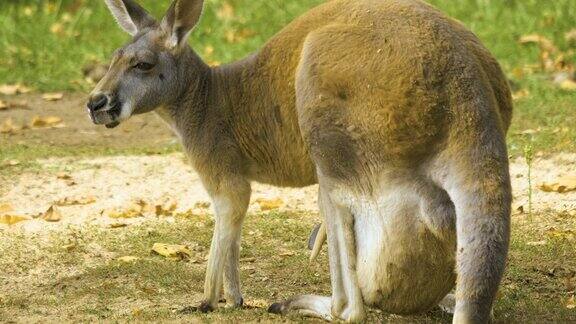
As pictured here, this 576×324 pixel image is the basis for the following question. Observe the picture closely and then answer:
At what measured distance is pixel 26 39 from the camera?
1282 cm

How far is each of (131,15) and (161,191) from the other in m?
2.46

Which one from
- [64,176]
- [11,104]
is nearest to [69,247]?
[64,176]

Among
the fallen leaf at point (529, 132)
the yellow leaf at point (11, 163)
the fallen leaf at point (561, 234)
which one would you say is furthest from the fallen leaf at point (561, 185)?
the yellow leaf at point (11, 163)

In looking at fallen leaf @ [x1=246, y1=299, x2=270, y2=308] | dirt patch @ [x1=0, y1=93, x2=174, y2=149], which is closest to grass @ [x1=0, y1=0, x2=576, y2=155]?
dirt patch @ [x1=0, y1=93, x2=174, y2=149]

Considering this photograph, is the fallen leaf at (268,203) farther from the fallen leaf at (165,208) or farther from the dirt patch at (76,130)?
the dirt patch at (76,130)

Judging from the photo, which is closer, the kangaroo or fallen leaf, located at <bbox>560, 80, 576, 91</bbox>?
the kangaroo

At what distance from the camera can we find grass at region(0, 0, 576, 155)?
11.5 meters

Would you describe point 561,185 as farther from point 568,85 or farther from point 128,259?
point 568,85

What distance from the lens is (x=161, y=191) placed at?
329 inches

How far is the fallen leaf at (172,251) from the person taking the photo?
686 centimetres

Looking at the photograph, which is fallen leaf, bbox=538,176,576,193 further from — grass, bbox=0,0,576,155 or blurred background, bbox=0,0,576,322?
grass, bbox=0,0,576,155

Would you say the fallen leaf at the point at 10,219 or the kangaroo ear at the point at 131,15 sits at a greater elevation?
the kangaroo ear at the point at 131,15

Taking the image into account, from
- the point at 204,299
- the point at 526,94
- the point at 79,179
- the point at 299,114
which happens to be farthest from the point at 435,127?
the point at 526,94

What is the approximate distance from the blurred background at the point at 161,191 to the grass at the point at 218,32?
2 centimetres
